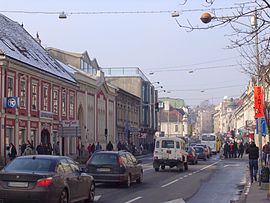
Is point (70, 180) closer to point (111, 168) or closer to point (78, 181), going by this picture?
point (78, 181)

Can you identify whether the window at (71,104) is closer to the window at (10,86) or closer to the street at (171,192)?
the window at (10,86)

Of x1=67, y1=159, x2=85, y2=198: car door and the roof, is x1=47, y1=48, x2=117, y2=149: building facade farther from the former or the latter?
x1=67, y1=159, x2=85, y2=198: car door

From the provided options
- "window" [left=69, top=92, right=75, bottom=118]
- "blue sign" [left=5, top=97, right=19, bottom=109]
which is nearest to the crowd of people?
"window" [left=69, top=92, right=75, bottom=118]

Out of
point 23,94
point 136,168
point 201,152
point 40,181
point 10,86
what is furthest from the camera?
point 201,152

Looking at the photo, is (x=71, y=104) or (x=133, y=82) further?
(x=133, y=82)

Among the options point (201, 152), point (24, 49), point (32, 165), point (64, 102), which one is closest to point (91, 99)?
point (64, 102)

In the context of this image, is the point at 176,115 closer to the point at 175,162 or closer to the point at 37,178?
the point at 175,162

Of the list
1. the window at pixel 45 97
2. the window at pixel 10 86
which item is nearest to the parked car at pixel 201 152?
the window at pixel 45 97

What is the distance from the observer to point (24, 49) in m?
47.5

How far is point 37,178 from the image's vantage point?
14.6 meters

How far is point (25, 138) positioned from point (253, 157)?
23.0 meters

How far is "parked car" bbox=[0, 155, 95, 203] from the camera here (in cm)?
1452

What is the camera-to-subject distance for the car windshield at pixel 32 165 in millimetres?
15289

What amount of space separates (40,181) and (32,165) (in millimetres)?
1032
